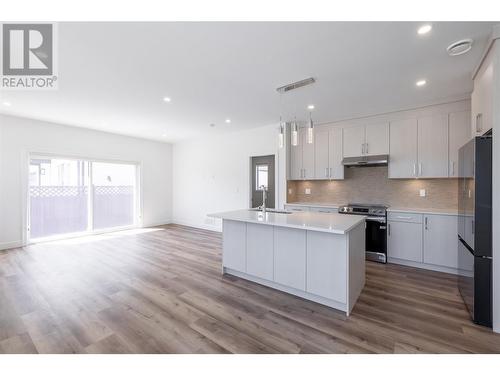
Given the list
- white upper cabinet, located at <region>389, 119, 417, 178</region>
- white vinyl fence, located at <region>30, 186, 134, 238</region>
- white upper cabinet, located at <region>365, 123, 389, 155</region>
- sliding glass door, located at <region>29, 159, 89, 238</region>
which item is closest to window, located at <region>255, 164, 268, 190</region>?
white upper cabinet, located at <region>365, 123, 389, 155</region>

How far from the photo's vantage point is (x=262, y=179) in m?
5.71

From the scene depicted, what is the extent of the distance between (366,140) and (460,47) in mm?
2179

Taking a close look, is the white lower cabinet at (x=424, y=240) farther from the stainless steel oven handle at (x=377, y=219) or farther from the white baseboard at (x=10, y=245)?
the white baseboard at (x=10, y=245)

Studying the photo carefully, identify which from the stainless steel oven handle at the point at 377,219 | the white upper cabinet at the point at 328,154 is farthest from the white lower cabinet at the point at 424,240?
the white upper cabinet at the point at 328,154

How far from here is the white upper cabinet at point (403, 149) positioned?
386 centimetres

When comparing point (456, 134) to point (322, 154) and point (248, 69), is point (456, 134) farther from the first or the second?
point (248, 69)

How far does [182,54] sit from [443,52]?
2.71 metres

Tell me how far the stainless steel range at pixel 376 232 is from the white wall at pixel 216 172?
6.05 feet

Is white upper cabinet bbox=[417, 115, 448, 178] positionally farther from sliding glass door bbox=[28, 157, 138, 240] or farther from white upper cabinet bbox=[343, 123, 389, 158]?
sliding glass door bbox=[28, 157, 138, 240]

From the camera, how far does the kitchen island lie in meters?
2.33

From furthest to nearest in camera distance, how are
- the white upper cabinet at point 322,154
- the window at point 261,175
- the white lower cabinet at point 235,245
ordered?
the window at point 261,175 → the white upper cabinet at point 322,154 → the white lower cabinet at point 235,245
